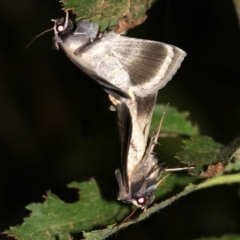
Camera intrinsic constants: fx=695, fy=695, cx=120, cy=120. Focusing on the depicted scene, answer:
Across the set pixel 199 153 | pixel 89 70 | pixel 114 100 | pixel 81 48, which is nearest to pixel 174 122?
pixel 199 153

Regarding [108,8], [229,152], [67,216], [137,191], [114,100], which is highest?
[108,8]

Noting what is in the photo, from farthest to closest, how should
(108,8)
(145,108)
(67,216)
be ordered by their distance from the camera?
1. (67,216)
2. (145,108)
3. (108,8)

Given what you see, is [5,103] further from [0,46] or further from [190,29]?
[190,29]

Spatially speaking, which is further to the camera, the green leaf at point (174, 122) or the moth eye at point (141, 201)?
the green leaf at point (174, 122)

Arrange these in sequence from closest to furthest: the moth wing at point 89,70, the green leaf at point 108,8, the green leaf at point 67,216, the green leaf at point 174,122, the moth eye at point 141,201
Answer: the moth wing at point 89,70
the green leaf at point 108,8
the moth eye at point 141,201
the green leaf at point 67,216
the green leaf at point 174,122

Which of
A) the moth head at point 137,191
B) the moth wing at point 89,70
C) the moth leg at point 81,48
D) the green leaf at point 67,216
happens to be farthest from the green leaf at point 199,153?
the moth leg at point 81,48

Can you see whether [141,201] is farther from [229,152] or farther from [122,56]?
[122,56]

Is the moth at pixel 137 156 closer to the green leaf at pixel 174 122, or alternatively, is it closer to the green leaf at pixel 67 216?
the green leaf at pixel 67 216
